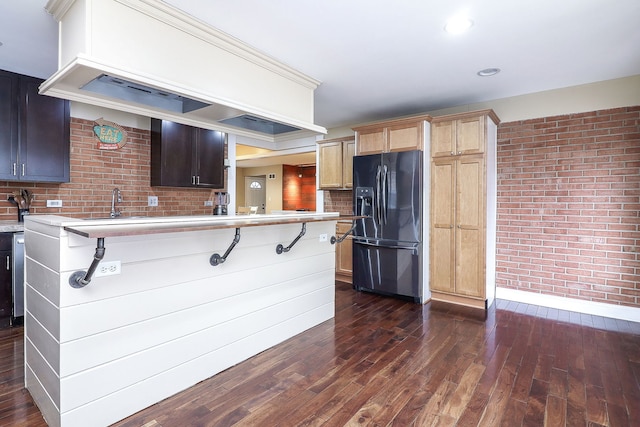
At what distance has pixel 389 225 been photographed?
13.5 ft

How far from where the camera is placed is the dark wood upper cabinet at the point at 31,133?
3.12 meters

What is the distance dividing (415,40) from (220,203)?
3.25 m

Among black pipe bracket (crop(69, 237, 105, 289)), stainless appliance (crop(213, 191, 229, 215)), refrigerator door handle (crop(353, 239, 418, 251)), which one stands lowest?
refrigerator door handle (crop(353, 239, 418, 251))

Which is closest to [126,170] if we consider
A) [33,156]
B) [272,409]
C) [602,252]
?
[33,156]

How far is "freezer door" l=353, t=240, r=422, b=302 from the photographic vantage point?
3949mm

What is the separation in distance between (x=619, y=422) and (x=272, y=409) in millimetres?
1936

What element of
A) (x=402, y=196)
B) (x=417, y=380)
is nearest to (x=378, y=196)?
(x=402, y=196)

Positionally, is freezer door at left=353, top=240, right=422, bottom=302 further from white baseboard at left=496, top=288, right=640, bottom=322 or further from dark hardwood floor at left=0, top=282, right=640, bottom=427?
white baseboard at left=496, top=288, right=640, bottom=322

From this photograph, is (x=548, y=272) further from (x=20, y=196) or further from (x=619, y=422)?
(x=20, y=196)

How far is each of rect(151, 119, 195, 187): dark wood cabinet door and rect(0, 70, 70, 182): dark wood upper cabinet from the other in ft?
2.75

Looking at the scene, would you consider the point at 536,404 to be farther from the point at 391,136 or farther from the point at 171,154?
the point at 171,154

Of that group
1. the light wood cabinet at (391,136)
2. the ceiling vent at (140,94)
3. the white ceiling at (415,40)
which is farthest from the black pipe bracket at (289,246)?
the light wood cabinet at (391,136)

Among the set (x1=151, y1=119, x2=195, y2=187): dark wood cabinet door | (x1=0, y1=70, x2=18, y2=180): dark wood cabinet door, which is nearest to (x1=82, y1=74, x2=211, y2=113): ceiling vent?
(x1=151, y1=119, x2=195, y2=187): dark wood cabinet door

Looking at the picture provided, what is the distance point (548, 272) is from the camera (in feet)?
12.6
